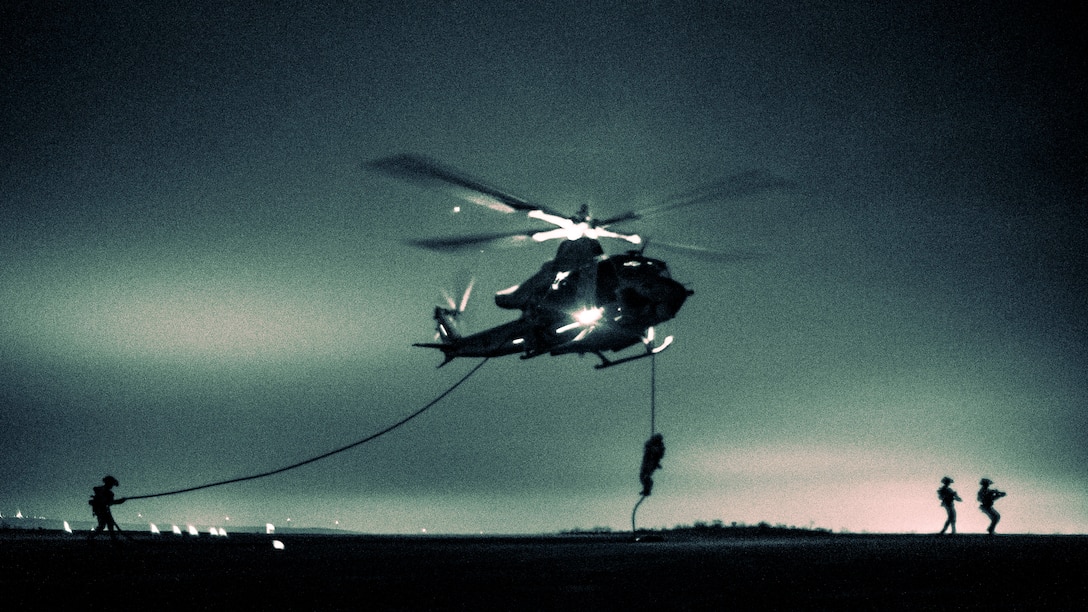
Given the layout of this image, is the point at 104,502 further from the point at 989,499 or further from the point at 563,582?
the point at 989,499

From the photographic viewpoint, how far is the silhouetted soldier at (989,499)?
912 inches

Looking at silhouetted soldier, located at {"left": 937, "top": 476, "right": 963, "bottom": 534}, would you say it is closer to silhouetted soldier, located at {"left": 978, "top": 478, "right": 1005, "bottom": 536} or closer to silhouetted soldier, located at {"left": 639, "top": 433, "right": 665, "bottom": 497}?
silhouetted soldier, located at {"left": 978, "top": 478, "right": 1005, "bottom": 536}

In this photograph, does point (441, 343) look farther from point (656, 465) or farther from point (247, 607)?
point (247, 607)

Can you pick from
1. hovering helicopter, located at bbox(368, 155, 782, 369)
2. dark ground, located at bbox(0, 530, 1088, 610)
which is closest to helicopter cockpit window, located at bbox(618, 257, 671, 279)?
hovering helicopter, located at bbox(368, 155, 782, 369)

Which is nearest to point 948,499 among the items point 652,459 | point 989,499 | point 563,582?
point 989,499

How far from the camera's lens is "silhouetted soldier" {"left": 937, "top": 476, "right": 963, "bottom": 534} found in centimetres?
2414

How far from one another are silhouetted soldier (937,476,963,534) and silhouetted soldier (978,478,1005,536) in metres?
0.78

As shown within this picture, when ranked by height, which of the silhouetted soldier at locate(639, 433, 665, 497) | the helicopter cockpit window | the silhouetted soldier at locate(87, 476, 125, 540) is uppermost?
the helicopter cockpit window

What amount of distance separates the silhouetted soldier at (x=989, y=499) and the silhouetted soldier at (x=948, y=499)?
78 centimetres

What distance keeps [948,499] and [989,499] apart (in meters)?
1.24

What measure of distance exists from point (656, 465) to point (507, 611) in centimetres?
1219

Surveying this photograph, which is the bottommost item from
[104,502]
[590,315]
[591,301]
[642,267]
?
[104,502]

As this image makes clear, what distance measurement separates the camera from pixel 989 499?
918 inches

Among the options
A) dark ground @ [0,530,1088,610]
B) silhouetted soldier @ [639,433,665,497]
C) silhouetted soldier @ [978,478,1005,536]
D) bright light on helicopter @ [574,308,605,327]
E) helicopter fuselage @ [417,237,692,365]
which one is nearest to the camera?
dark ground @ [0,530,1088,610]
